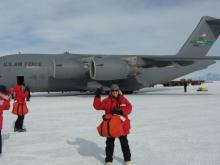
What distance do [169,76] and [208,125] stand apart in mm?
19400

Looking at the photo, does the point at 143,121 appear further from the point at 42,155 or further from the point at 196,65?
the point at 196,65

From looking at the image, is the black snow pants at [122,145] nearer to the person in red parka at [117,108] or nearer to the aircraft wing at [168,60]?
the person in red parka at [117,108]

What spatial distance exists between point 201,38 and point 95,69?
12.6 meters

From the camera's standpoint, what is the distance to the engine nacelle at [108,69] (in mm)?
24375

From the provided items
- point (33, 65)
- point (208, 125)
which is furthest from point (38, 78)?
point (208, 125)

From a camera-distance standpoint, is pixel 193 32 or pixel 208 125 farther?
pixel 193 32

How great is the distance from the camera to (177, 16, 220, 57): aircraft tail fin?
99.8 feet

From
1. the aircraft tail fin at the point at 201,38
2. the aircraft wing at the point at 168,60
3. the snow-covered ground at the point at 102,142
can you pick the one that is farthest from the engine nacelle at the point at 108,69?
the snow-covered ground at the point at 102,142

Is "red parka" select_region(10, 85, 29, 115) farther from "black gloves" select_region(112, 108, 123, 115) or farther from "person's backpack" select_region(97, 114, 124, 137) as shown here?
"black gloves" select_region(112, 108, 123, 115)

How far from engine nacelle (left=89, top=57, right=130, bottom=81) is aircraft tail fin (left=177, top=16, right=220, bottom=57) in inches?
318

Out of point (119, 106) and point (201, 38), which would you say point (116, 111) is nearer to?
point (119, 106)

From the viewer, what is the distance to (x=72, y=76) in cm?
2505

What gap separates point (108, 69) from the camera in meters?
24.7

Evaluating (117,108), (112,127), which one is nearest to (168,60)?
(117,108)
